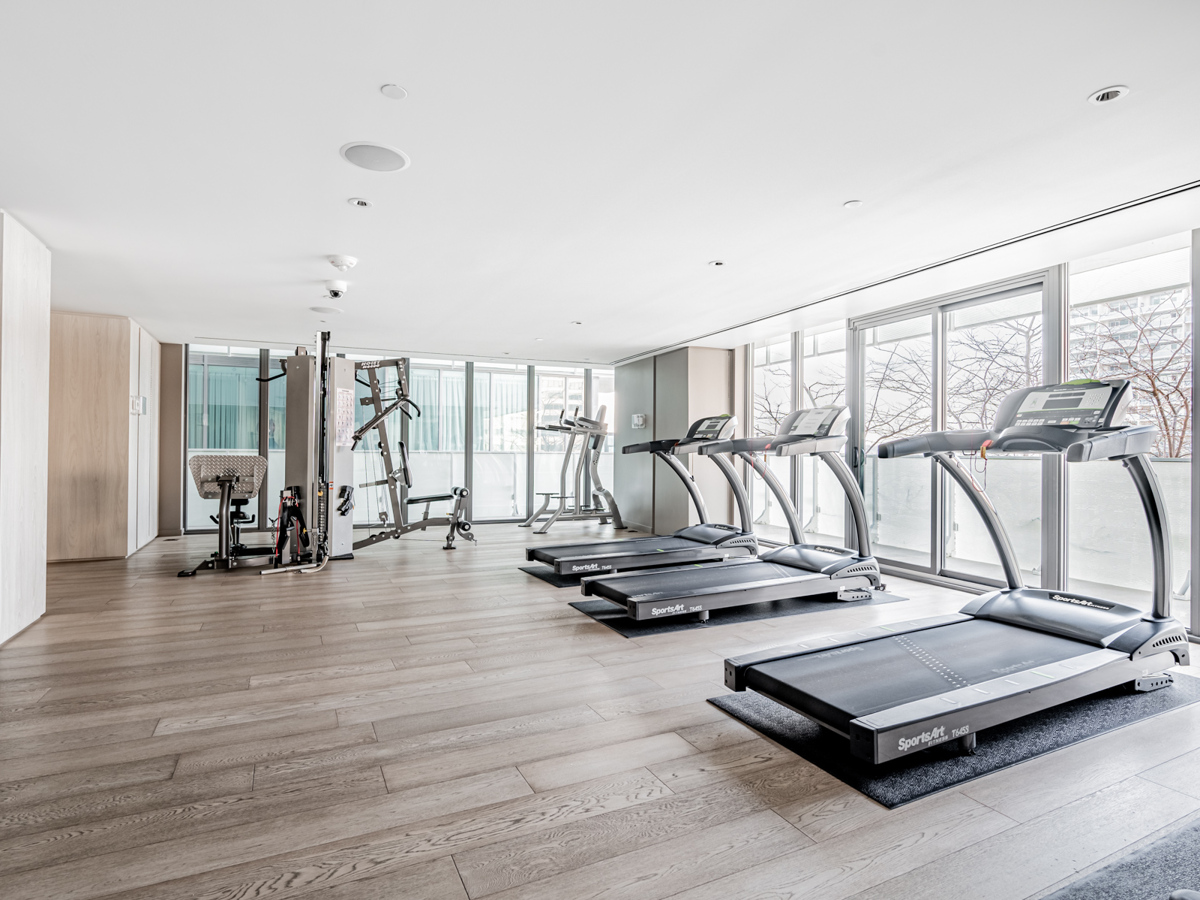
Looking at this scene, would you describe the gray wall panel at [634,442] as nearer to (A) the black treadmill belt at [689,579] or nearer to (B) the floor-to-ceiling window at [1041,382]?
(B) the floor-to-ceiling window at [1041,382]

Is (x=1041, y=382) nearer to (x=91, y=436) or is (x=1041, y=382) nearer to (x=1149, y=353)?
(x=1149, y=353)

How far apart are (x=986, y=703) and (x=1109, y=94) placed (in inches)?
86.8

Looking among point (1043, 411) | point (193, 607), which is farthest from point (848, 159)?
point (193, 607)

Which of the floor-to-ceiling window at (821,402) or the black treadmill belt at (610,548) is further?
the floor-to-ceiling window at (821,402)

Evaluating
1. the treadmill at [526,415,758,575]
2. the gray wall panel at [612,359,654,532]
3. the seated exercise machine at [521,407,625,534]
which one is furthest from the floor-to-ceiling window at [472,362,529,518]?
the treadmill at [526,415,758,575]

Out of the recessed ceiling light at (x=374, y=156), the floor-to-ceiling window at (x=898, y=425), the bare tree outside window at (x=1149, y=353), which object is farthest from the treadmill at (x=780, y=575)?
the recessed ceiling light at (x=374, y=156)

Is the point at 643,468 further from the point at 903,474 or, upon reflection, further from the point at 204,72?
the point at 204,72

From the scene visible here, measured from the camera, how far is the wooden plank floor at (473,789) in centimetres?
159

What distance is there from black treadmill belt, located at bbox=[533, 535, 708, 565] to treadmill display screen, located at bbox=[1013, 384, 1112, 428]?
10.1 ft

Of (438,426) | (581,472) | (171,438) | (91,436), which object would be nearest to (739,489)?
(581,472)

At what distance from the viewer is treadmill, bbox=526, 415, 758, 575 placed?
17.1 ft

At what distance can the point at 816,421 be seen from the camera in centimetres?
470

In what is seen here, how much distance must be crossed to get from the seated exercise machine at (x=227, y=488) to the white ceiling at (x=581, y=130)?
1.71 m

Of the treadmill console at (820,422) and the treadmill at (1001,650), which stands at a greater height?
the treadmill console at (820,422)
